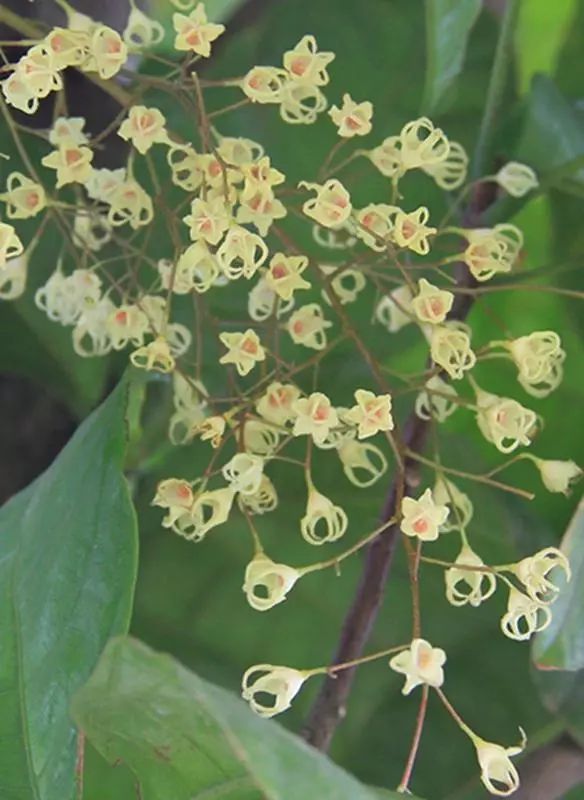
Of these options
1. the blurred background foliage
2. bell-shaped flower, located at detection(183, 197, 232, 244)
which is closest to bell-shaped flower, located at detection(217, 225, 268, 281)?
bell-shaped flower, located at detection(183, 197, 232, 244)

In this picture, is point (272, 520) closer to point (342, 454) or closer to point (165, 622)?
point (165, 622)

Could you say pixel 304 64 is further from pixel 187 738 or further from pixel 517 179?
pixel 187 738

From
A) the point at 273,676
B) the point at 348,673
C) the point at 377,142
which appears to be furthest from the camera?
the point at 377,142

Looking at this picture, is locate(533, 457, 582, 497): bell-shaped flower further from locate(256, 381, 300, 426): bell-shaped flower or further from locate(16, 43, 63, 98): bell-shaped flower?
locate(16, 43, 63, 98): bell-shaped flower

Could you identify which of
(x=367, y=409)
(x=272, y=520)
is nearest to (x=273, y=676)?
(x=367, y=409)

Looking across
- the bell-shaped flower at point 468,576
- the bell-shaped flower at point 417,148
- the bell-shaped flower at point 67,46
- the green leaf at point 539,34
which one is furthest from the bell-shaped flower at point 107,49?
the green leaf at point 539,34

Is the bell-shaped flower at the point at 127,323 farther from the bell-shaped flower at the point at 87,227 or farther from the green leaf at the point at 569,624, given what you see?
the green leaf at the point at 569,624
